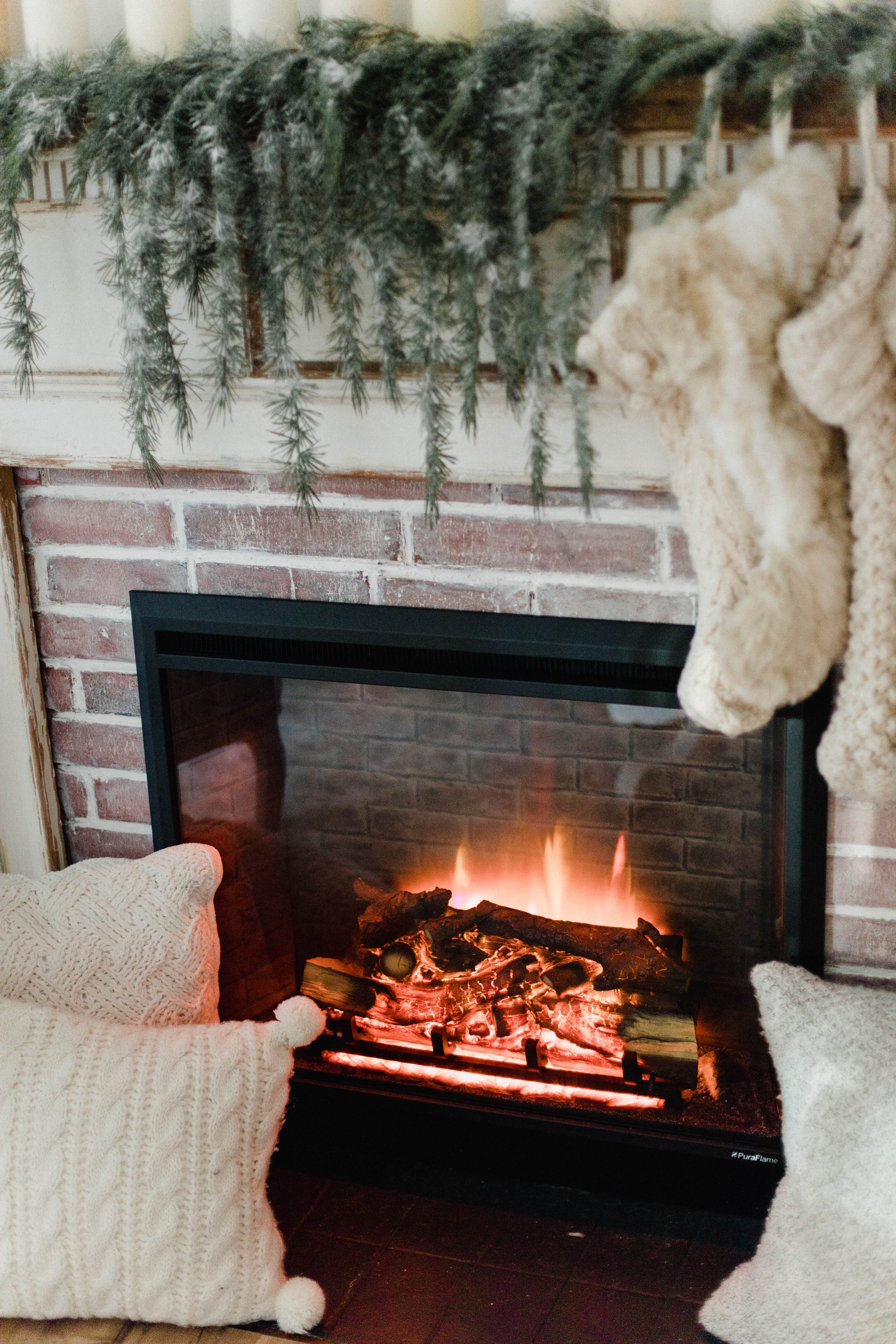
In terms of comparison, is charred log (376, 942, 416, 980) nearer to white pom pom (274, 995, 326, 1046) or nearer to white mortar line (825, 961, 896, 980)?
white pom pom (274, 995, 326, 1046)

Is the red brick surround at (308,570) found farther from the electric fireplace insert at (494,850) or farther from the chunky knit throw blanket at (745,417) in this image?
the chunky knit throw blanket at (745,417)

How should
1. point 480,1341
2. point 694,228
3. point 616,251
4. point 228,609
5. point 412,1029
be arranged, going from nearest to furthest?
point 694,228
point 616,251
point 480,1341
point 228,609
point 412,1029

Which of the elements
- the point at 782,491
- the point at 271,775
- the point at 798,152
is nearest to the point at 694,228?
the point at 798,152

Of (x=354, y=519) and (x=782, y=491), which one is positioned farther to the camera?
(x=354, y=519)

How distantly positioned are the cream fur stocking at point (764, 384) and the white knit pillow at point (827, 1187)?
425 millimetres

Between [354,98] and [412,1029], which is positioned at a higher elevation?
[354,98]

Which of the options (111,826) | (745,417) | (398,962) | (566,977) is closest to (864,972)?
(566,977)

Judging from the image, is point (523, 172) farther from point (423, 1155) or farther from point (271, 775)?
point (423, 1155)

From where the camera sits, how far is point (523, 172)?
117 centimetres

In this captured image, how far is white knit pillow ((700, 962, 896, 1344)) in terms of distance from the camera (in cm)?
126

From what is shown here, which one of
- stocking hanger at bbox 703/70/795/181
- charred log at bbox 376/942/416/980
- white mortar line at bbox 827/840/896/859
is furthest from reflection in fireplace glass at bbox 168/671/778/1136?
stocking hanger at bbox 703/70/795/181

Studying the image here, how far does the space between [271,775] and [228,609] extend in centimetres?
30

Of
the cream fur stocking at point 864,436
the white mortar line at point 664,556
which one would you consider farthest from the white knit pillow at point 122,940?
the cream fur stocking at point 864,436

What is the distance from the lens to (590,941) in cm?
163
